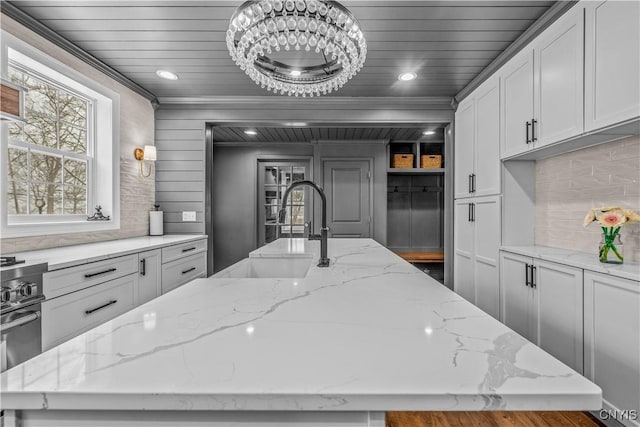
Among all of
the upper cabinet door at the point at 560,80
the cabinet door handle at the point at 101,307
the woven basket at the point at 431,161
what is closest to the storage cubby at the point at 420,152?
the woven basket at the point at 431,161

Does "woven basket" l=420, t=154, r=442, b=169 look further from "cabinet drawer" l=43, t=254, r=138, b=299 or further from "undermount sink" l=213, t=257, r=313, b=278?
"cabinet drawer" l=43, t=254, r=138, b=299

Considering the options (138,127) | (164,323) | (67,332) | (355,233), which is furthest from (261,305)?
(355,233)

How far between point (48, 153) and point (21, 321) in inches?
56.4

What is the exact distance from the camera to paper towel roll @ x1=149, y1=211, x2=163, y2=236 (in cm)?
334

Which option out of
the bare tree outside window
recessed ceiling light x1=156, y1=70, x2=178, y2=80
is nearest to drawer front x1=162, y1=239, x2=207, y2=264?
the bare tree outside window

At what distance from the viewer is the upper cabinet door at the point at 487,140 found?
8.63 ft

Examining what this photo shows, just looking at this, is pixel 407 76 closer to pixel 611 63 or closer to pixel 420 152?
pixel 611 63

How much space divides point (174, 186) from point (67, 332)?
209 cm

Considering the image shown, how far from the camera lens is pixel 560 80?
1.92 metres

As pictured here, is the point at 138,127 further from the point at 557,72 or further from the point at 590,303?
the point at 590,303

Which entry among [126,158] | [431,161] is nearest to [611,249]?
[431,161]

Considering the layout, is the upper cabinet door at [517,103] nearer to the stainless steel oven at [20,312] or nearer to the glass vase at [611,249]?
the glass vase at [611,249]

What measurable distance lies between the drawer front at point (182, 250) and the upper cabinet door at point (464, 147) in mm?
2900

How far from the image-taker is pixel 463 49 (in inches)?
97.1
